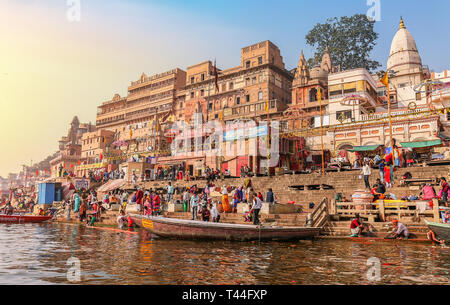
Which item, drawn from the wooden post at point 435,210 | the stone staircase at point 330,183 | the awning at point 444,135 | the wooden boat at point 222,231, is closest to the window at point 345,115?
the awning at point 444,135

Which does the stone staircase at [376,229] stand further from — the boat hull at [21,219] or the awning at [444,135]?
the boat hull at [21,219]

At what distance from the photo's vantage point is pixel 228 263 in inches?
311

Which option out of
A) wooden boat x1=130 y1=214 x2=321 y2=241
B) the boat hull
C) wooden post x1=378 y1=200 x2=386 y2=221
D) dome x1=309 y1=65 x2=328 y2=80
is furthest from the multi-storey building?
wooden post x1=378 y1=200 x2=386 y2=221

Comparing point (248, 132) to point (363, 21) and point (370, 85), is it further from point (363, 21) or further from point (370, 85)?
point (363, 21)

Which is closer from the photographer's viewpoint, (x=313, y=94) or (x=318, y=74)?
(x=313, y=94)

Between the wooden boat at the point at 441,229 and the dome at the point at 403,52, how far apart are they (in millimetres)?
37996

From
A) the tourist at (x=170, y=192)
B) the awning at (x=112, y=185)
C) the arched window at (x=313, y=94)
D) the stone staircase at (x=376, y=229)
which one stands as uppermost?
the arched window at (x=313, y=94)

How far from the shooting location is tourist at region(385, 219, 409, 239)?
11805 millimetres

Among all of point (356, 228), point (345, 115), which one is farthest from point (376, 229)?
point (345, 115)

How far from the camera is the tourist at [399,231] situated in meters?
11.8

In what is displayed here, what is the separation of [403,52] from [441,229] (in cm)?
4007

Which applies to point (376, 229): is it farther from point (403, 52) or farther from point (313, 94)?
point (403, 52)

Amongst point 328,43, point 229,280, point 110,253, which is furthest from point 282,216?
point 328,43

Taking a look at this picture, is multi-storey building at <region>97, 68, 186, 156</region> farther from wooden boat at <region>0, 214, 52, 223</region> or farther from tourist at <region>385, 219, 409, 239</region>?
tourist at <region>385, 219, 409, 239</region>
